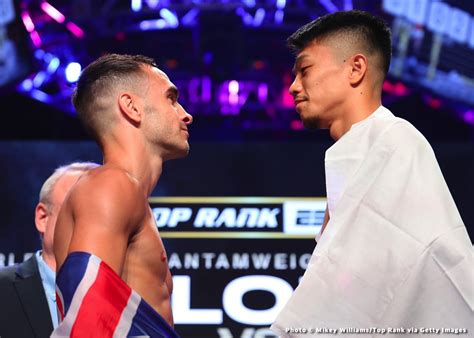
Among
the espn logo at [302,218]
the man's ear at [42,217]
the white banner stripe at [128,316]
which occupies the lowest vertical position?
the espn logo at [302,218]

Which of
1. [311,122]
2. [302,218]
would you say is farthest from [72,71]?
[311,122]

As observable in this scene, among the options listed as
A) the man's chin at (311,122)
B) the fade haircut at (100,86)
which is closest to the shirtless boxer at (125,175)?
the fade haircut at (100,86)

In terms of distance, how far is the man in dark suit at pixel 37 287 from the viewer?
2461 mm

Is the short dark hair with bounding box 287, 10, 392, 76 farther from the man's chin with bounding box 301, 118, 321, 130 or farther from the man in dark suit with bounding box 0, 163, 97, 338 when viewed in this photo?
the man in dark suit with bounding box 0, 163, 97, 338

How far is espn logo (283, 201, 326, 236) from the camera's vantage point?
3.42m

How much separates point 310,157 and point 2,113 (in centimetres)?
156

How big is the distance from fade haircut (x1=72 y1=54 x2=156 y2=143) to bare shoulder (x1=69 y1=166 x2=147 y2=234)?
20 cm

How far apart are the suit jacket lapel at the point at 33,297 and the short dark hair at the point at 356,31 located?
3.85 ft

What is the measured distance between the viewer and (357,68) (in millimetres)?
2051

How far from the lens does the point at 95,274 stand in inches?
64.8

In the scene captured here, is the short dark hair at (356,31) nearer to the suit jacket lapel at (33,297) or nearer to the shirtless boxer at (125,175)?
the shirtless boxer at (125,175)

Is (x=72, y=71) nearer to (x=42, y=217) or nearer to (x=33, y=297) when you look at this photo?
(x=42, y=217)

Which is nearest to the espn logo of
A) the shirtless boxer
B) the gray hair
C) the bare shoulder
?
the gray hair

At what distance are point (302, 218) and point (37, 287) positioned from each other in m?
1.30
